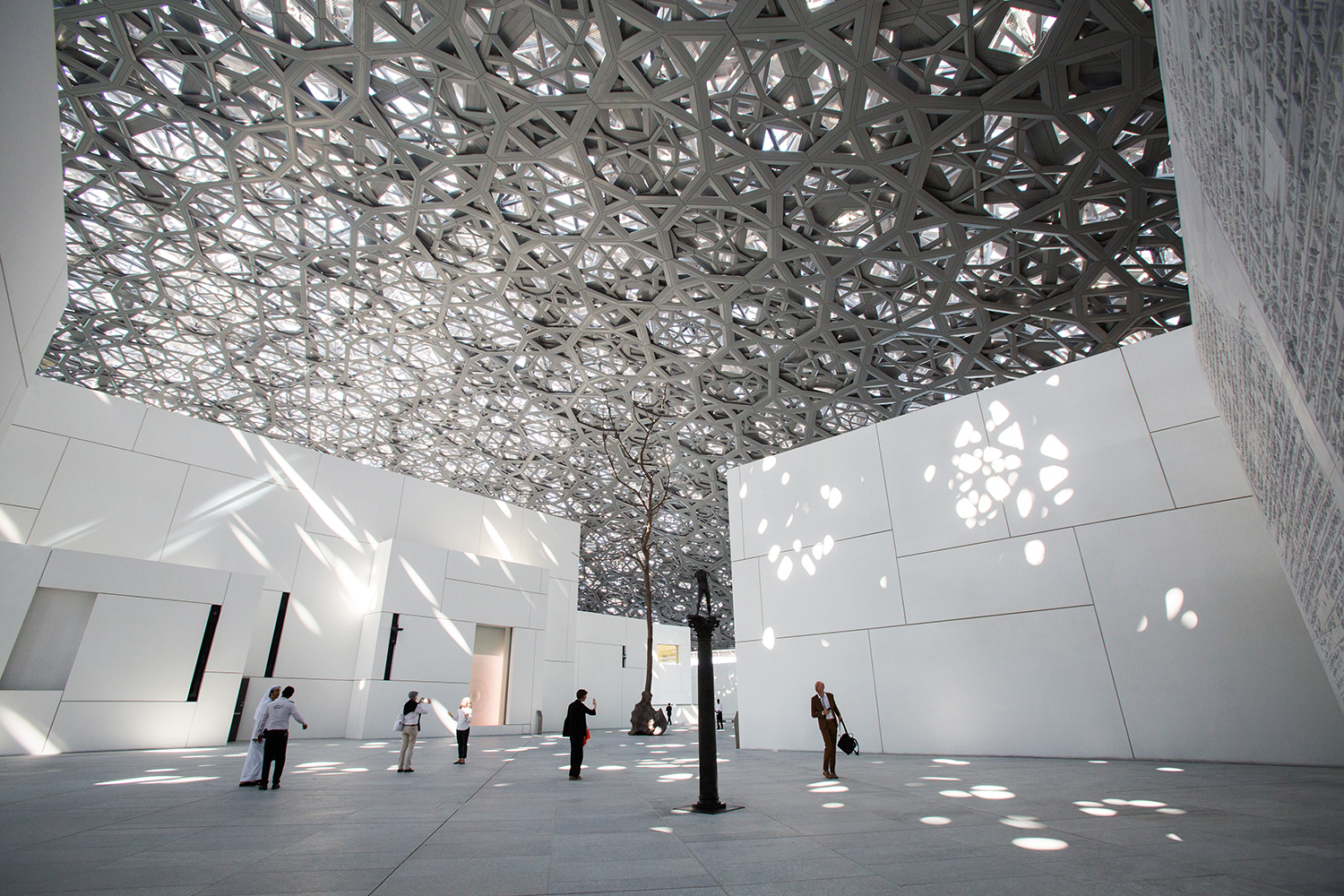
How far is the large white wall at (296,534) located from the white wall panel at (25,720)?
11.7 ft

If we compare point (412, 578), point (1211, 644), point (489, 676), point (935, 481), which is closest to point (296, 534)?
point (412, 578)

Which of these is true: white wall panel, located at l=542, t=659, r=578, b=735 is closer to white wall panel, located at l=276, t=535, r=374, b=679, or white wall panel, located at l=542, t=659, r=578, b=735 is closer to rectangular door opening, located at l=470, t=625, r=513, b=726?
rectangular door opening, located at l=470, t=625, r=513, b=726

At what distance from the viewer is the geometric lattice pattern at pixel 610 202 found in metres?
12.8

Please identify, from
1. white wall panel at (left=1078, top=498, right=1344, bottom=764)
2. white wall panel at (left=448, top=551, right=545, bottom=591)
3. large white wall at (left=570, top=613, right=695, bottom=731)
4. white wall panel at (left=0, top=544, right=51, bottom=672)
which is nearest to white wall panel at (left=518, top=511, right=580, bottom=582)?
white wall panel at (left=448, top=551, right=545, bottom=591)

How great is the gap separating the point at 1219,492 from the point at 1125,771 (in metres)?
4.33

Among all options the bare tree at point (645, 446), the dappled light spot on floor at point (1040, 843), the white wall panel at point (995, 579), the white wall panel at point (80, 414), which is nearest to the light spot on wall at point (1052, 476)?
the white wall panel at point (995, 579)

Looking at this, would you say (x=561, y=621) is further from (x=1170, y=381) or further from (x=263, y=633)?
(x=1170, y=381)

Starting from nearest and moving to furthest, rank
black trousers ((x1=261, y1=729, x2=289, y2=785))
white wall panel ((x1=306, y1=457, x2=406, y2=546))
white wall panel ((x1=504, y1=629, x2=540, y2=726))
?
black trousers ((x1=261, y1=729, x2=289, y2=785)) < white wall panel ((x1=306, y1=457, x2=406, y2=546)) < white wall panel ((x1=504, y1=629, x2=540, y2=726))

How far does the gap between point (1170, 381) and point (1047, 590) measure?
382cm

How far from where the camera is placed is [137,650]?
1253 centimetres

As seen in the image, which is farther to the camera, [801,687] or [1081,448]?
[801,687]

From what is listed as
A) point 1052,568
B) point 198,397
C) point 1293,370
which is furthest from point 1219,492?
point 198,397

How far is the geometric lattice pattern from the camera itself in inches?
504

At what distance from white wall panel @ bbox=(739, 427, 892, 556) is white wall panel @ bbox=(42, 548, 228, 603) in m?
12.7
